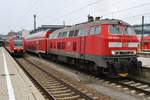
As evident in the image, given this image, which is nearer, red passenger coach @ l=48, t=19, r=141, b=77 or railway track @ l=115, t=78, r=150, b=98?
railway track @ l=115, t=78, r=150, b=98

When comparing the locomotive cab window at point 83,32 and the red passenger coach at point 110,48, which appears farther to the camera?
the locomotive cab window at point 83,32

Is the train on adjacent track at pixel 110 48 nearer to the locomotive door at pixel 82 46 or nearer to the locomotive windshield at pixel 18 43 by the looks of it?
the locomotive door at pixel 82 46

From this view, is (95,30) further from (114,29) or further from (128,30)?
(128,30)

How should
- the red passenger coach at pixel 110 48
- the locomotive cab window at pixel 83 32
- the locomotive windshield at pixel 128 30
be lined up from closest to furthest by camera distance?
the red passenger coach at pixel 110 48
the locomotive windshield at pixel 128 30
the locomotive cab window at pixel 83 32

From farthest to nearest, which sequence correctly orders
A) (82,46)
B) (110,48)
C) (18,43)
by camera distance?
(18,43), (82,46), (110,48)

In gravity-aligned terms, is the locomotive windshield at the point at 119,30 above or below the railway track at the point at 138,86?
above

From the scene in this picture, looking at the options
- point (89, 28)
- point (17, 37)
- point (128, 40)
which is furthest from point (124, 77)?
point (17, 37)

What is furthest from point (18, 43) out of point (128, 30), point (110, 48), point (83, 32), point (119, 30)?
point (110, 48)

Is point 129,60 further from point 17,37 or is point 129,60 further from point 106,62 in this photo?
point 17,37

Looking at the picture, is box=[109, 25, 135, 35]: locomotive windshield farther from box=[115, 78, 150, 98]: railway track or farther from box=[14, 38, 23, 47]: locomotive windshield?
box=[14, 38, 23, 47]: locomotive windshield

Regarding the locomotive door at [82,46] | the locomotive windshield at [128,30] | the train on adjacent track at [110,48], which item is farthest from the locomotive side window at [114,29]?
the locomotive door at [82,46]

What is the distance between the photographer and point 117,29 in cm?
1667

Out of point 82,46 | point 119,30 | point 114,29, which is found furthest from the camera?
point 82,46

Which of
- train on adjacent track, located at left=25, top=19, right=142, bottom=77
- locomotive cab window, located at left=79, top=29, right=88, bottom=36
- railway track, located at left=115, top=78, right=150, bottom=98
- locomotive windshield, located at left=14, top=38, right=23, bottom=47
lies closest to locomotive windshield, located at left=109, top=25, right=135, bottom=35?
train on adjacent track, located at left=25, top=19, right=142, bottom=77
